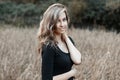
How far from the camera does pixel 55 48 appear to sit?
2873 mm

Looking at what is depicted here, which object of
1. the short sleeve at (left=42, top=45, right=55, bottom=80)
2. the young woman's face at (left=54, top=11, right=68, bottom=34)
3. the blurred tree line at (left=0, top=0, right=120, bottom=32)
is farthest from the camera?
the blurred tree line at (left=0, top=0, right=120, bottom=32)

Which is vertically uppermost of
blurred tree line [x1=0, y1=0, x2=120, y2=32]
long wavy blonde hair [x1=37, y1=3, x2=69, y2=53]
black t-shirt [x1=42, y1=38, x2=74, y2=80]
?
long wavy blonde hair [x1=37, y1=3, x2=69, y2=53]

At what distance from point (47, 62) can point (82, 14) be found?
16.8 meters

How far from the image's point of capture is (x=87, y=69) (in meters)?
5.22

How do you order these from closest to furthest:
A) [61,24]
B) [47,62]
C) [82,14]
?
[47,62], [61,24], [82,14]

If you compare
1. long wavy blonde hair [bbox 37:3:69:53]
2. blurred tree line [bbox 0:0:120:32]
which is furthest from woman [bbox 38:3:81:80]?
blurred tree line [bbox 0:0:120:32]

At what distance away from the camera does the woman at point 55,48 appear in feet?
9.33

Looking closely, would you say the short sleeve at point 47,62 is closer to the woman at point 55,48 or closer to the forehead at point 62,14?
the woman at point 55,48

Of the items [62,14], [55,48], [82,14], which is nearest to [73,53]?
[55,48]

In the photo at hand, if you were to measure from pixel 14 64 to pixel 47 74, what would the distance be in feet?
7.91

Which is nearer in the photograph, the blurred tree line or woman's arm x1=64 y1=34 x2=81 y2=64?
woman's arm x1=64 y1=34 x2=81 y2=64

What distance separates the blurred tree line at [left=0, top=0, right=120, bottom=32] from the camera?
19.1 metres

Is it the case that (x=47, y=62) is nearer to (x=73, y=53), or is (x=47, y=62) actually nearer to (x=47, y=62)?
(x=47, y=62)

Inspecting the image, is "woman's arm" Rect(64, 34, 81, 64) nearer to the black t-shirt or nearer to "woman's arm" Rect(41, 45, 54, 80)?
the black t-shirt
